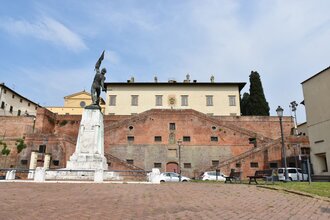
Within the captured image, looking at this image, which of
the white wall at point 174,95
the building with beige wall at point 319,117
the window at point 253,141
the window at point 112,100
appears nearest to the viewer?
the building with beige wall at point 319,117

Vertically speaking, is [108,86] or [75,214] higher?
[108,86]

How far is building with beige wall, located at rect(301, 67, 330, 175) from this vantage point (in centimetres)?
2644

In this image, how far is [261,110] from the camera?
45031mm

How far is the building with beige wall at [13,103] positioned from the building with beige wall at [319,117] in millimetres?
41698

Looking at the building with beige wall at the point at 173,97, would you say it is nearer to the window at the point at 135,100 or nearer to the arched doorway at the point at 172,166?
the window at the point at 135,100

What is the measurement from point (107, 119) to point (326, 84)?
27074 millimetres

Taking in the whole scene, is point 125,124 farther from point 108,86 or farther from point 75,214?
point 75,214

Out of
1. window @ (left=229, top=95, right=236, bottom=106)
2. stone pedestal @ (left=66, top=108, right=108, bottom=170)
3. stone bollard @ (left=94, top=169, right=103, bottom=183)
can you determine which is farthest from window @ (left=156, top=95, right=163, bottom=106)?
stone bollard @ (left=94, top=169, right=103, bottom=183)

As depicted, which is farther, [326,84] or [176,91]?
[176,91]

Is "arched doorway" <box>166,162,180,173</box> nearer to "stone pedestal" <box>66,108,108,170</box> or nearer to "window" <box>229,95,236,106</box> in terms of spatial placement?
"window" <box>229,95,236,106</box>

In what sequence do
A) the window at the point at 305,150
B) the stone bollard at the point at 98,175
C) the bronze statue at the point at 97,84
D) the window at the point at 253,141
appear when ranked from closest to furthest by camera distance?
the stone bollard at the point at 98,175, the bronze statue at the point at 97,84, the window at the point at 305,150, the window at the point at 253,141

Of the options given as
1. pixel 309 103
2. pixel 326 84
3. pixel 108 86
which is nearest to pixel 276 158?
pixel 309 103

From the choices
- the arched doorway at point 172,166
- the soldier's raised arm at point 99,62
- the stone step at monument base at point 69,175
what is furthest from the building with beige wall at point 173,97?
the stone step at monument base at point 69,175

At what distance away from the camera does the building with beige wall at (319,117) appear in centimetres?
2644
